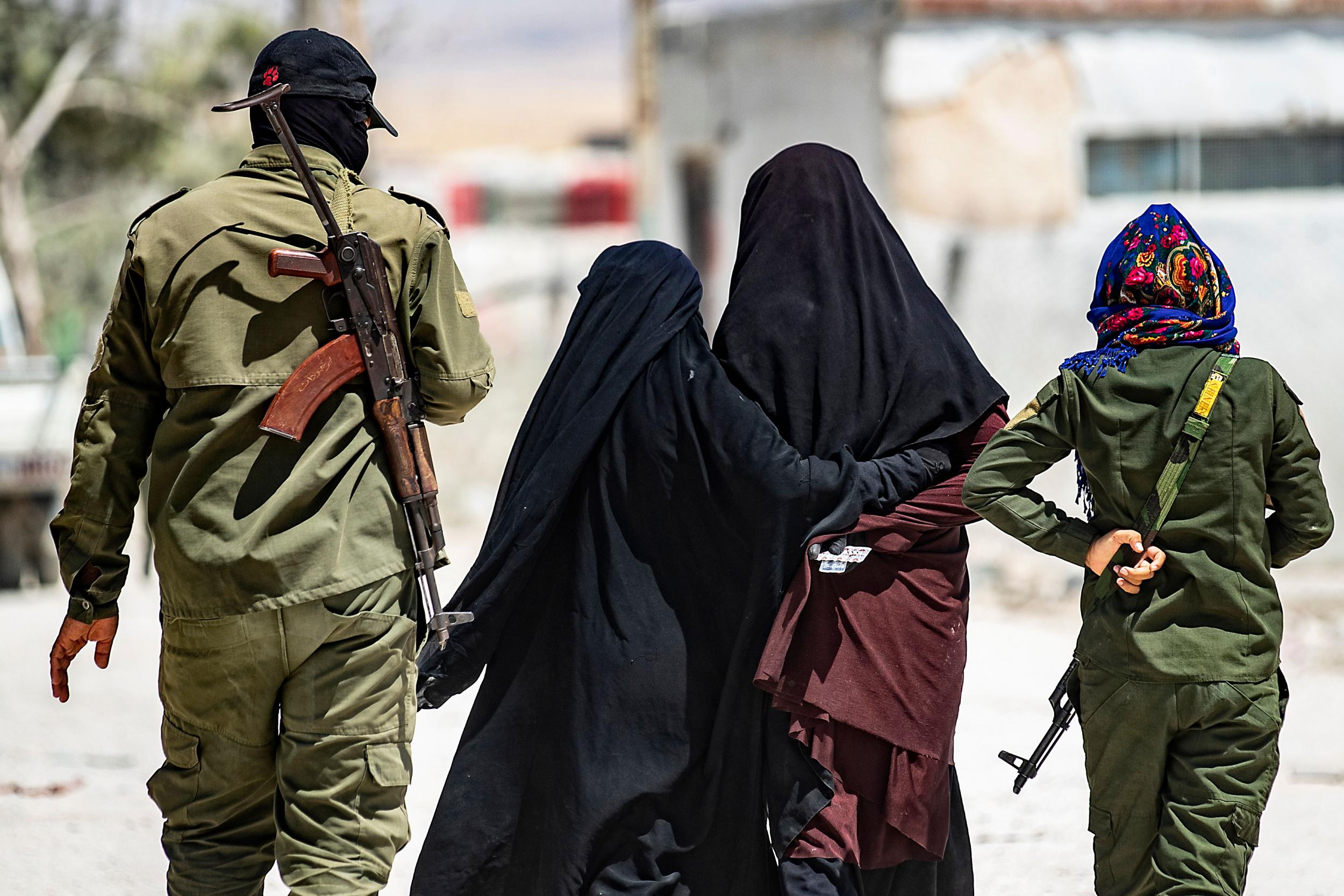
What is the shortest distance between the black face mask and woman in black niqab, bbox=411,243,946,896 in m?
0.54

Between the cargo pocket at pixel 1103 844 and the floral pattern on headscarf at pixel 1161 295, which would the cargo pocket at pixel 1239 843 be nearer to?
the cargo pocket at pixel 1103 844

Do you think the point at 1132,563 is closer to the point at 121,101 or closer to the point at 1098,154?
the point at 1098,154

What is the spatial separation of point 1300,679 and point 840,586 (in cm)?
407

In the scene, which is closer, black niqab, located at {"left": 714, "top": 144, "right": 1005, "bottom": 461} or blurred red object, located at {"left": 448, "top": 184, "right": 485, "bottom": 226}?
black niqab, located at {"left": 714, "top": 144, "right": 1005, "bottom": 461}

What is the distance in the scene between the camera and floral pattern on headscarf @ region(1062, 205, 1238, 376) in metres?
2.71

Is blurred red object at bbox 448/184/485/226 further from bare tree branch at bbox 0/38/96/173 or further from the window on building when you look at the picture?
the window on building

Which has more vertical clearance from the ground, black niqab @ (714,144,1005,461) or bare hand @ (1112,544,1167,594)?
black niqab @ (714,144,1005,461)

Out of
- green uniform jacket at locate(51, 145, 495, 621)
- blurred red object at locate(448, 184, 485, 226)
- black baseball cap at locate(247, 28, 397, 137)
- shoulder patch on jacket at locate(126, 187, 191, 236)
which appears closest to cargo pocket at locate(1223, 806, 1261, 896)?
green uniform jacket at locate(51, 145, 495, 621)

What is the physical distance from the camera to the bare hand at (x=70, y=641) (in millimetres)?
2752

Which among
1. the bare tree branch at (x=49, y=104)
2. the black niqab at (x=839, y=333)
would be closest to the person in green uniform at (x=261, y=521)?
the black niqab at (x=839, y=333)

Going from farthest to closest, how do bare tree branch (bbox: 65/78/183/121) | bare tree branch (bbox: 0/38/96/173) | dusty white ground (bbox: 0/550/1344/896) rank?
bare tree branch (bbox: 65/78/183/121) < bare tree branch (bbox: 0/38/96/173) < dusty white ground (bbox: 0/550/1344/896)

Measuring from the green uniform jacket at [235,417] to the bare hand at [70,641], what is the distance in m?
0.02

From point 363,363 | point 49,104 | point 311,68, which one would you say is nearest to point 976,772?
point 363,363

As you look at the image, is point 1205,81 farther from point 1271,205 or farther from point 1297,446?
point 1297,446
